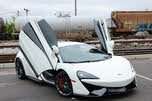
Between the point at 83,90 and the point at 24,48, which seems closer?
the point at 83,90

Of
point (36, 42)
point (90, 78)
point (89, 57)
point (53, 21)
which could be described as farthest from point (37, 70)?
point (53, 21)

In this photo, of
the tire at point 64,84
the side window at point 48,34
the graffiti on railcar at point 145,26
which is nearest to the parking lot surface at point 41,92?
the tire at point 64,84

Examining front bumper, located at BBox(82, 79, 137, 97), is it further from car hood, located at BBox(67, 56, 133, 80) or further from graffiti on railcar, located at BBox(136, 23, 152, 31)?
graffiti on railcar, located at BBox(136, 23, 152, 31)

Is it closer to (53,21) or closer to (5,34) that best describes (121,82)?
(53,21)

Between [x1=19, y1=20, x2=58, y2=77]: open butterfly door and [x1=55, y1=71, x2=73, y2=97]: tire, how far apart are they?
1.15ft

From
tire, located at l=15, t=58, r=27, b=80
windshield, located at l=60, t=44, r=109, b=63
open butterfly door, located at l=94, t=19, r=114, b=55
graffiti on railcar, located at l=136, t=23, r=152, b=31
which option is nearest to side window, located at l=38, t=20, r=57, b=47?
windshield, located at l=60, t=44, r=109, b=63

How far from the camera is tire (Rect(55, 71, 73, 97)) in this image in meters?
4.72

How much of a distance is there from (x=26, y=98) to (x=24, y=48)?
1.60 metres

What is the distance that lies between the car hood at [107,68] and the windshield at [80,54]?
28 centimetres

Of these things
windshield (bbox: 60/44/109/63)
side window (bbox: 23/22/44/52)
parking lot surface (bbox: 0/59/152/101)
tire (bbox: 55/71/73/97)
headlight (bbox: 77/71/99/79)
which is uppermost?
side window (bbox: 23/22/44/52)

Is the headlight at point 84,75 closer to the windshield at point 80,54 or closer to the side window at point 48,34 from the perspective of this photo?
the windshield at point 80,54

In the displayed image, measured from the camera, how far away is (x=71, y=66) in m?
4.73

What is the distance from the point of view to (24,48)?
597 cm

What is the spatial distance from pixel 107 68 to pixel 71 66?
0.81 m
